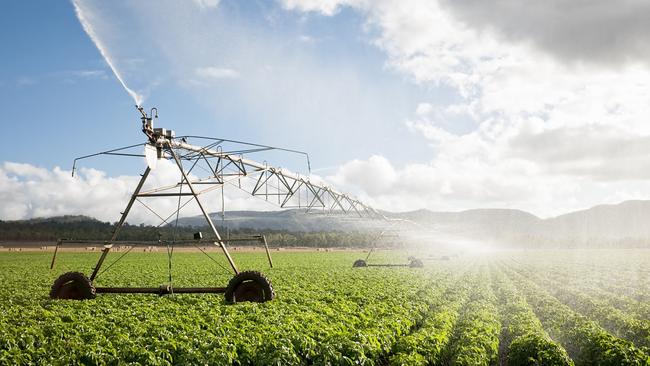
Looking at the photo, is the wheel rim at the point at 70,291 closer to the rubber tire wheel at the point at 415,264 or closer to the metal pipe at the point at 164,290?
the metal pipe at the point at 164,290

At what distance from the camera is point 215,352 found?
33.3ft

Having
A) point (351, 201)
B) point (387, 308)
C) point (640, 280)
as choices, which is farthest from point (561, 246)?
point (387, 308)

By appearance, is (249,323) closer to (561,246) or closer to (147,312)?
(147,312)

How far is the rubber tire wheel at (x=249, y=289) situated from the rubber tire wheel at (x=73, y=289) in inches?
224

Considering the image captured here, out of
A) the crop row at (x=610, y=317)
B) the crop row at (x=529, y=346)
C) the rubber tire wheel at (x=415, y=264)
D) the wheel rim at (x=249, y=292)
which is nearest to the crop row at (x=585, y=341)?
the crop row at (x=529, y=346)

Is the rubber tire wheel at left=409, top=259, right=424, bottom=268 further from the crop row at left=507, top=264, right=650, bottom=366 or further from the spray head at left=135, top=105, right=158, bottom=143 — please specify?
the spray head at left=135, top=105, right=158, bottom=143

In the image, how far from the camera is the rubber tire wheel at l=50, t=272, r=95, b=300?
18.7 m

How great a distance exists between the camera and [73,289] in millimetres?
18875

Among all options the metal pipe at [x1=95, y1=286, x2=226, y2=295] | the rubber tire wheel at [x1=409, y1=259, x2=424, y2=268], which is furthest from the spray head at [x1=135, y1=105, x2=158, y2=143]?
the rubber tire wheel at [x1=409, y1=259, x2=424, y2=268]

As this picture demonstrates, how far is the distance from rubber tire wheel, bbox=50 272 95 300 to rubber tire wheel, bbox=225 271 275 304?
5.69 metres

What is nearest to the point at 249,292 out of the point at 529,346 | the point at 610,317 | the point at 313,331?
the point at 313,331

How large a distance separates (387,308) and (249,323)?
6.00 meters

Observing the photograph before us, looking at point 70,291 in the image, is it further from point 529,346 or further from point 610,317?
point 610,317

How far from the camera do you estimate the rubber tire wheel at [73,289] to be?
18.7 metres
